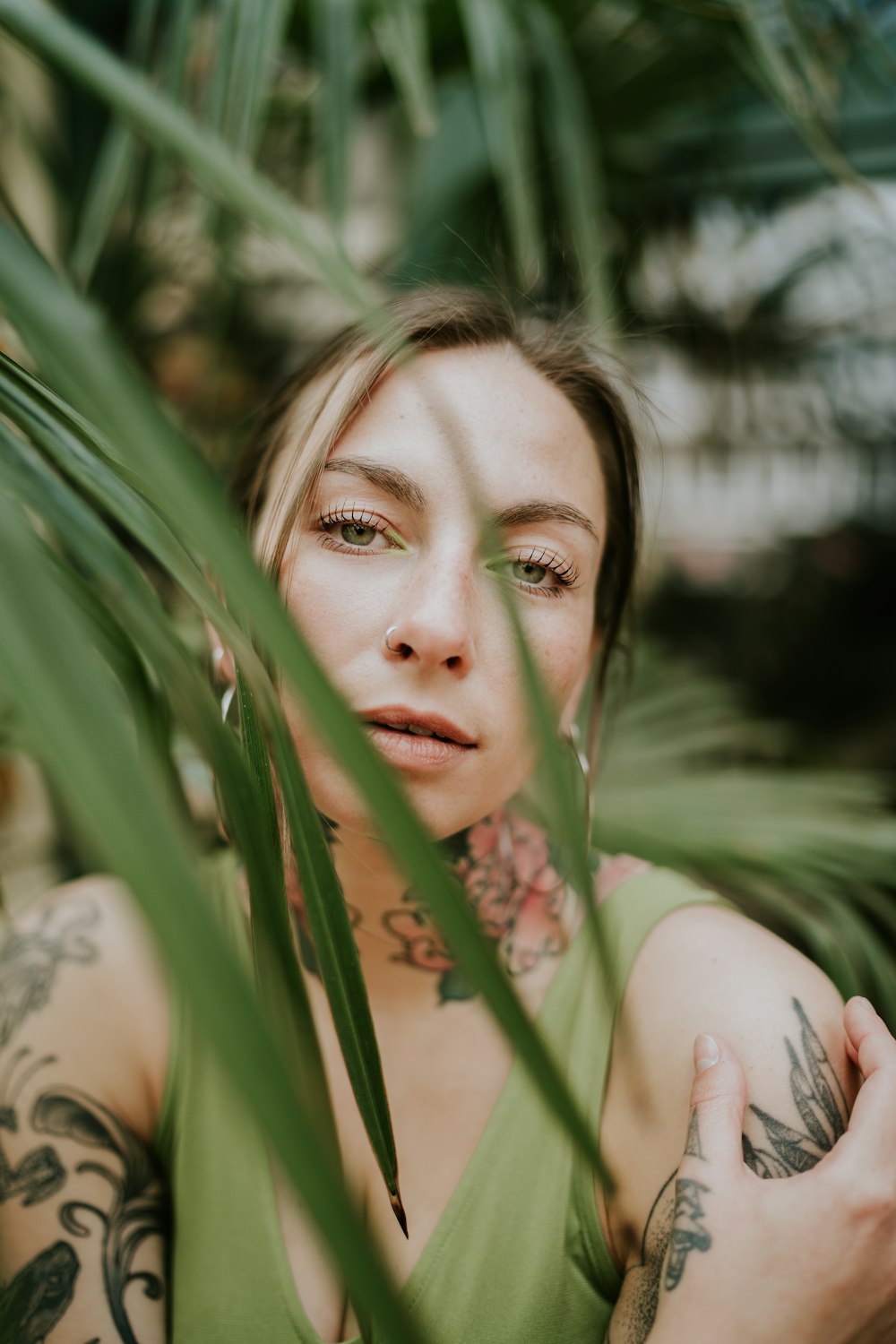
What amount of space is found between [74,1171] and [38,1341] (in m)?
0.09

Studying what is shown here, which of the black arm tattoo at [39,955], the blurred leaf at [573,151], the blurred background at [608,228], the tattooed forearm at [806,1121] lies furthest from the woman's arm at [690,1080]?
the blurred leaf at [573,151]

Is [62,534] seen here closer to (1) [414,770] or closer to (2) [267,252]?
(1) [414,770]

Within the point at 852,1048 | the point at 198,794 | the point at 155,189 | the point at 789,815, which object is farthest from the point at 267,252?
the point at 852,1048

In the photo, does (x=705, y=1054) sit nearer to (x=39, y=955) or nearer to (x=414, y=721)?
(x=414, y=721)

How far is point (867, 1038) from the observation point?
1.57 ft

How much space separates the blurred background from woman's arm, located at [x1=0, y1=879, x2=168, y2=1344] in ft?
0.57

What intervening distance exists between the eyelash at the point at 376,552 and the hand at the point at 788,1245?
296 mm

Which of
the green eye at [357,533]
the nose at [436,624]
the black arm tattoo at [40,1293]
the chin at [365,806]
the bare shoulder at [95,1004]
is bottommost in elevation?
the black arm tattoo at [40,1293]

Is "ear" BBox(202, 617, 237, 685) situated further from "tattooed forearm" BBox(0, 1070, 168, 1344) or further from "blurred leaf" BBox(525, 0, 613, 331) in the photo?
"blurred leaf" BBox(525, 0, 613, 331)

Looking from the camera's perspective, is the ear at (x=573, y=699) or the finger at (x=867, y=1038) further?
the ear at (x=573, y=699)

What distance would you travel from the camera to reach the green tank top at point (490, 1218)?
526 millimetres

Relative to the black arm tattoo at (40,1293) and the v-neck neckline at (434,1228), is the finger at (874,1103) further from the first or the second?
the black arm tattoo at (40,1293)

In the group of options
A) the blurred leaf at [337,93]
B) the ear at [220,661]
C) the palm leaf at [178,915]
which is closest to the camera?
the palm leaf at [178,915]

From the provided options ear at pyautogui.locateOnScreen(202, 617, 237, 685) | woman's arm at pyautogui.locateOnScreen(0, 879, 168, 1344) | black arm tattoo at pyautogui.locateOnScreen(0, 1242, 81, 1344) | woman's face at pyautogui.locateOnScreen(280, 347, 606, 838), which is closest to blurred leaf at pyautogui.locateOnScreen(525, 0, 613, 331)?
woman's face at pyautogui.locateOnScreen(280, 347, 606, 838)
